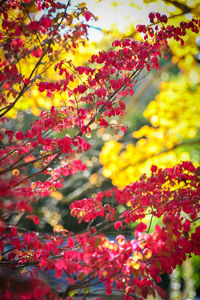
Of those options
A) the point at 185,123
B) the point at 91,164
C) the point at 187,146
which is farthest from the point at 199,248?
the point at 91,164

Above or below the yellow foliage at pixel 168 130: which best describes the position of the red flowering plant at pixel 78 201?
below

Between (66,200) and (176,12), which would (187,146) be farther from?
(66,200)

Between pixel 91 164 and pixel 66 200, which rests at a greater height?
pixel 91 164

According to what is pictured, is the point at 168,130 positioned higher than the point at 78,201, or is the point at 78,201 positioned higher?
the point at 168,130

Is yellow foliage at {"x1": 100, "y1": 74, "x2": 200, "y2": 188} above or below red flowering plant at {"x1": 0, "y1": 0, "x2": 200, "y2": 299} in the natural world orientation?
above

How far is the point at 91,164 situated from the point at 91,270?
4.79m

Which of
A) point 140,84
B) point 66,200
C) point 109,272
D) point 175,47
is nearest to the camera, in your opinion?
point 109,272

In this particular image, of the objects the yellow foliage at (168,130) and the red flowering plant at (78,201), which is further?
the yellow foliage at (168,130)

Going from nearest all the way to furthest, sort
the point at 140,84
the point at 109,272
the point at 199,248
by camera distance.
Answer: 1. the point at 109,272
2. the point at 199,248
3. the point at 140,84

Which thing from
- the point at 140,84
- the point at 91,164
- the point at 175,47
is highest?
the point at 140,84

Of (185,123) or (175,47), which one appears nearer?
(185,123)

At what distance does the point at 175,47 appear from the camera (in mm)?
4828

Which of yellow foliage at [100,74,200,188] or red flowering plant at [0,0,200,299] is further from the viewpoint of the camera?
yellow foliage at [100,74,200,188]

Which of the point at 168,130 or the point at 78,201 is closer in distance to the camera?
the point at 78,201
